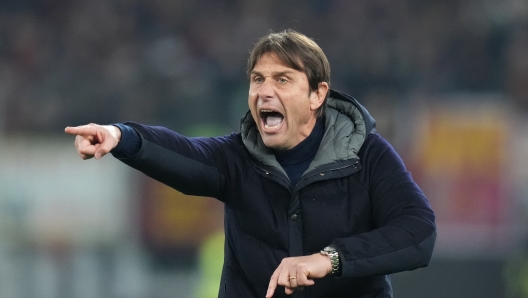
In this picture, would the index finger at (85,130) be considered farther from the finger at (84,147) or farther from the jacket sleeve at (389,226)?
the jacket sleeve at (389,226)

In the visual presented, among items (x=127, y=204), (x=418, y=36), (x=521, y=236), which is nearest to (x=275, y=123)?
(x=127, y=204)

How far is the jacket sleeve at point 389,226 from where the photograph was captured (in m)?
2.99

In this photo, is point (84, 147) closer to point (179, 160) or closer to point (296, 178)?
point (179, 160)

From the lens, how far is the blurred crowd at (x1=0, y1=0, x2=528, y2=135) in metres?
8.39

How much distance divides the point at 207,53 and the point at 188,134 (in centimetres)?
223

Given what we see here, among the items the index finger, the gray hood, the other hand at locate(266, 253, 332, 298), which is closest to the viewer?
the other hand at locate(266, 253, 332, 298)

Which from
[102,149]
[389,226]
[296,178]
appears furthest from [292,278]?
[102,149]

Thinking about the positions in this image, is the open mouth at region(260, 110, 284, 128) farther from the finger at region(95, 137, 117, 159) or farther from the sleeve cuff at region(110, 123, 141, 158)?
the finger at region(95, 137, 117, 159)

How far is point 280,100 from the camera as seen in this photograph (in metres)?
3.47

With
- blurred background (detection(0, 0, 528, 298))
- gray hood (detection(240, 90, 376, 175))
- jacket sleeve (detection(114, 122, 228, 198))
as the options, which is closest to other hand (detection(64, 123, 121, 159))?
jacket sleeve (detection(114, 122, 228, 198))

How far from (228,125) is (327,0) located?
3.21 meters

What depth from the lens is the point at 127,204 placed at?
7.55 m

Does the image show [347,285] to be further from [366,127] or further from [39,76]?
[39,76]

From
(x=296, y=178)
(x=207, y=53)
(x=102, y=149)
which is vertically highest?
(x=207, y=53)
